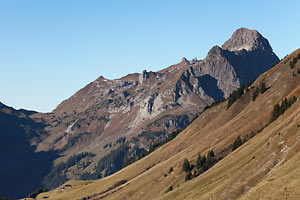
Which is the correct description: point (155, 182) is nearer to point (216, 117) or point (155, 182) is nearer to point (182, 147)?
point (182, 147)

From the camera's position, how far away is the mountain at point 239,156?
6638cm

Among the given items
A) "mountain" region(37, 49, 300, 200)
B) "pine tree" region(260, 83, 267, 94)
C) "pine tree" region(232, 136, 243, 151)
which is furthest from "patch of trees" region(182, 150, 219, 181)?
"pine tree" region(260, 83, 267, 94)

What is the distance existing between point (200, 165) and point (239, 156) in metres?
33.9

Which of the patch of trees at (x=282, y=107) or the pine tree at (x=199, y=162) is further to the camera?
the pine tree at (x=199, y=162)

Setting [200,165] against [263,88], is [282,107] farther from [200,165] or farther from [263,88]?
[263,88]

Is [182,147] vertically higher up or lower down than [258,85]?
lower down

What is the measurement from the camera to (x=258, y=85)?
182375mm

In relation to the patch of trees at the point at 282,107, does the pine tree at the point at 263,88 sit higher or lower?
higher

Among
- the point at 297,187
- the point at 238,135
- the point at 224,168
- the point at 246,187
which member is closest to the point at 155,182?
the point at 238,135

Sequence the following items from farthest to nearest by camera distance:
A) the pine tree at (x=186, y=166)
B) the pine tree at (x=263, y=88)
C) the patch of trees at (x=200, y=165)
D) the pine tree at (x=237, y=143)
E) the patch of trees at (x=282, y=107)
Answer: the pine tree at (x=263, y=88) → the pine tree at (x=186, y=166) → the patch of trees at (x=200, y=165) → the pine tree at (x=237, y=143) → the patch of trees at (x=282, y=107)

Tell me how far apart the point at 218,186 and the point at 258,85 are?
118 meters

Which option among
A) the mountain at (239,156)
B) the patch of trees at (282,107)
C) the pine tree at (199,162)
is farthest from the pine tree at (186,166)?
the patch of trees at (282,107)

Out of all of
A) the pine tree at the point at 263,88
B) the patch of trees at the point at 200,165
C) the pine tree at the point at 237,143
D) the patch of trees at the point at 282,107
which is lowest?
the patch of trees at the point at 200,165

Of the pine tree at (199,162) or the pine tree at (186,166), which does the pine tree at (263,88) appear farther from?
the pine tree at (186,166)
